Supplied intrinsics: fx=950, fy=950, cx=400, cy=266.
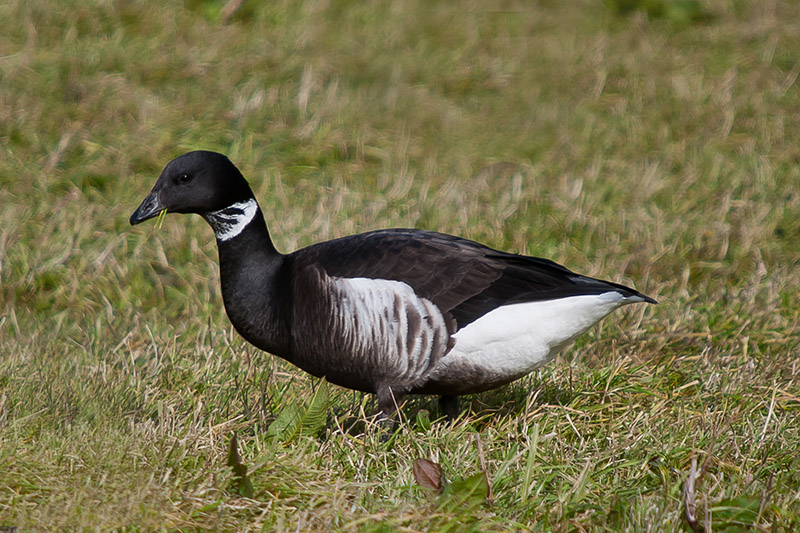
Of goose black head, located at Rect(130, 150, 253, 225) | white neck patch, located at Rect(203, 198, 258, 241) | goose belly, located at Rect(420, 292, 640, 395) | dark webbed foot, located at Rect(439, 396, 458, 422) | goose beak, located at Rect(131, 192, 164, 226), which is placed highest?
goose black head, located at Rect(130, 150, 253, 225)

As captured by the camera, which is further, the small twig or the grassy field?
the grassy field

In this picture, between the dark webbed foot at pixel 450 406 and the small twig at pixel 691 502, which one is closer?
the small twig at pixel 691 502

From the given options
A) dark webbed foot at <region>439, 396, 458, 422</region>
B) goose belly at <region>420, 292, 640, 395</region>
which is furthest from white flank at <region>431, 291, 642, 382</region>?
dark webbed foot at <region>439, 396, 458, 422</region>

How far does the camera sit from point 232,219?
4.25 meters

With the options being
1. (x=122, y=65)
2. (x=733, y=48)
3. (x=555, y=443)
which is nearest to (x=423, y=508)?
(x=555, y=443)

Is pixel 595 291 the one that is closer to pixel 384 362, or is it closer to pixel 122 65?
pixel 384 362

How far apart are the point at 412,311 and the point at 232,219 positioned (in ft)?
3.15

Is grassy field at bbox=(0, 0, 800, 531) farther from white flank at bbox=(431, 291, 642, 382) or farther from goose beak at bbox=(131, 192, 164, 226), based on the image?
goose beak at bbox=(131, 192, 164, 226)

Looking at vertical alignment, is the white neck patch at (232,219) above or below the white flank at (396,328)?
above

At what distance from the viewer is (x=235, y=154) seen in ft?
23.7

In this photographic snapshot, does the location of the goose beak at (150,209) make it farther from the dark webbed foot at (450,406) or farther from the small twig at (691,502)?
the small twig at (691,502)

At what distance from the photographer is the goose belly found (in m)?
3.86

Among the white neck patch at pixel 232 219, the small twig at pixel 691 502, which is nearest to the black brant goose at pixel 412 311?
the white neck patch at pixel 232 219

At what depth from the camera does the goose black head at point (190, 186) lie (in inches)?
164
